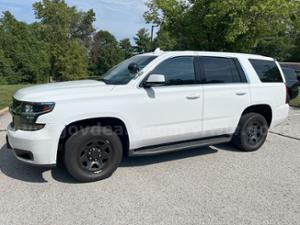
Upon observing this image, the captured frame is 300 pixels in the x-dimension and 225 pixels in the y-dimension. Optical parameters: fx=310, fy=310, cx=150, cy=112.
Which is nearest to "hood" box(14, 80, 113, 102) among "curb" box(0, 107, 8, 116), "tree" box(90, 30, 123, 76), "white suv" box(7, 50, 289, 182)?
"white suv" box(7, 50, 289, 182)

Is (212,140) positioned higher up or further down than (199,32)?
further down

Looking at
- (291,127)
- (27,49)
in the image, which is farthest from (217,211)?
(27,49)

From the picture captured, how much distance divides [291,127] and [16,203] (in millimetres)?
6668

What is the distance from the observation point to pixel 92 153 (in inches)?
168

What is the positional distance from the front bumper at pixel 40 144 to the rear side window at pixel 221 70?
254 cm

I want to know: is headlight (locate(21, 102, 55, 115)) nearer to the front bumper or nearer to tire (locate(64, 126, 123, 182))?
the front bumper

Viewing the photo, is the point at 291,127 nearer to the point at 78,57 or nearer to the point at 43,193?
the point at 43,193

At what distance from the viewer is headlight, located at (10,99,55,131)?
12.6ft

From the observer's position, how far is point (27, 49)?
31.6 metres

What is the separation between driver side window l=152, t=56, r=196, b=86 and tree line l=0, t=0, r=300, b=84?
6.95m

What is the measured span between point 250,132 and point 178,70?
1.99 meters

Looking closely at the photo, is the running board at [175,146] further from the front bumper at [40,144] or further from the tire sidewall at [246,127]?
the front bumper at [40,144]

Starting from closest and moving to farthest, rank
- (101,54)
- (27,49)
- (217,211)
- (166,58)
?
1. (217,211)
2. (166,58)
3. (27,49)
4. (101,54)

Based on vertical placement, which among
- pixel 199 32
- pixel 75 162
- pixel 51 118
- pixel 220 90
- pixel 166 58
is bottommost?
pixel 75 162
